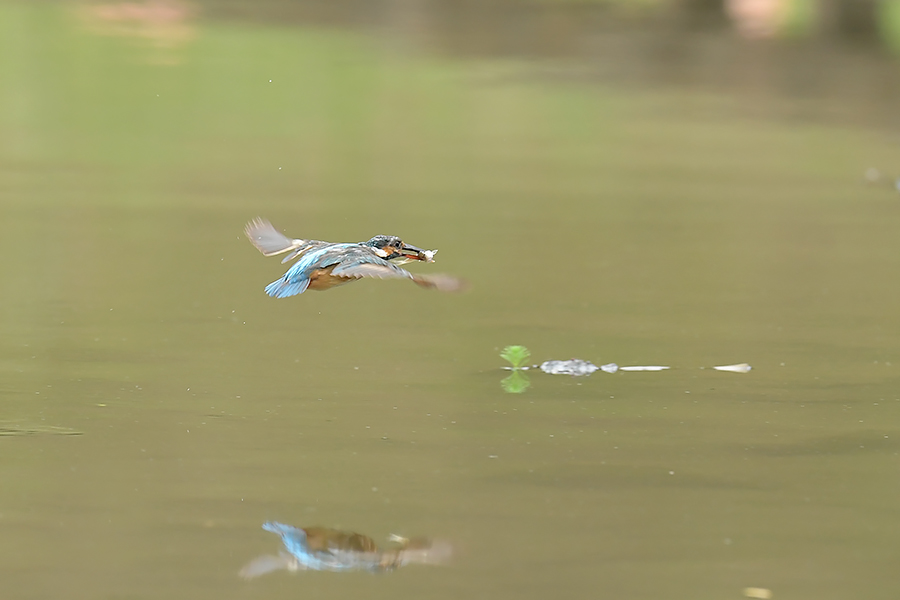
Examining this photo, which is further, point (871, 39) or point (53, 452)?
point (871, 39)

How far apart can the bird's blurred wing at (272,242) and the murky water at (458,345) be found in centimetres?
55

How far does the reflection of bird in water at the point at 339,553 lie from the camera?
13.3ft

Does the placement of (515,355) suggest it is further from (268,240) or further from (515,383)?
(268,240)

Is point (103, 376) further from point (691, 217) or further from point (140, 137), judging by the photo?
point (140, 137)

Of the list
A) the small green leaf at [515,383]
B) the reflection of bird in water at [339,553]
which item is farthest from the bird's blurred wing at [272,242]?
the small green leaf at [515,383]

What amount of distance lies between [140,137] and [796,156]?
431 centimetres

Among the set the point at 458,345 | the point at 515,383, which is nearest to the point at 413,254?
the point at 515,383

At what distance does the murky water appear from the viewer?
167 inches

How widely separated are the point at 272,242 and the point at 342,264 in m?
0.55

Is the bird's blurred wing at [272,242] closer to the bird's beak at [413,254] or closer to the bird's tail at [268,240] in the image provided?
the bird's tail at [268,240]

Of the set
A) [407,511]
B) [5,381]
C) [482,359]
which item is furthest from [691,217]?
[407,511]

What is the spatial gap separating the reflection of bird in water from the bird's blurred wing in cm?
92

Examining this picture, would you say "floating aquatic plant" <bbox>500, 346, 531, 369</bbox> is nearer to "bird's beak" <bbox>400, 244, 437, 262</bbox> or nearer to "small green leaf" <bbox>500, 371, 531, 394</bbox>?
"small green leaf" <bbox>500, 371, 531, 394</bbox>

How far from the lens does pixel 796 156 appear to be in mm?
11734
